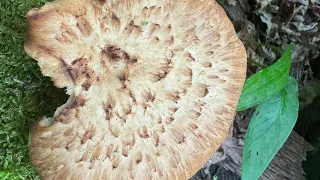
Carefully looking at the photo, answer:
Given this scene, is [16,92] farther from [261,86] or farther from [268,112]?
[268,112]

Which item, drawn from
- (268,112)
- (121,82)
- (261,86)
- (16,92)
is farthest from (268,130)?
(16,92)

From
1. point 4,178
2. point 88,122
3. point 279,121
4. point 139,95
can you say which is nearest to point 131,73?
point 139,95

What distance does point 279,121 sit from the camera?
85.2 inches

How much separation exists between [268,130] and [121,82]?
94 centimetres

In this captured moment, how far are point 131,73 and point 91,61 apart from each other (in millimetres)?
162

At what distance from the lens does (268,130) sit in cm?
215

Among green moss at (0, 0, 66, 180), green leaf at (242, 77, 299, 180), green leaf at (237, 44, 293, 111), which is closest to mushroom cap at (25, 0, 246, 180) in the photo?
green moss at (0, 0, 66, 180)

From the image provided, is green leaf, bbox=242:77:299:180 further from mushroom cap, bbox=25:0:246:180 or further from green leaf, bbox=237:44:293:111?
mushroom cap, bbox=25:0:246:180

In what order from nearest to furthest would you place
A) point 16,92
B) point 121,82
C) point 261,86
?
→ point 121,82, point 16,92, point 261,86

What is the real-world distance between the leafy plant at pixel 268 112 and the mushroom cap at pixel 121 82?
39 cm

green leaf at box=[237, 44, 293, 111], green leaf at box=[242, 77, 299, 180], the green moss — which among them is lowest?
the green moss

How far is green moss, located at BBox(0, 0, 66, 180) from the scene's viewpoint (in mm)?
1742

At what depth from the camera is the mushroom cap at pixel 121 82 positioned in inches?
62.5

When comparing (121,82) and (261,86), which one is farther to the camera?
(261,86)
